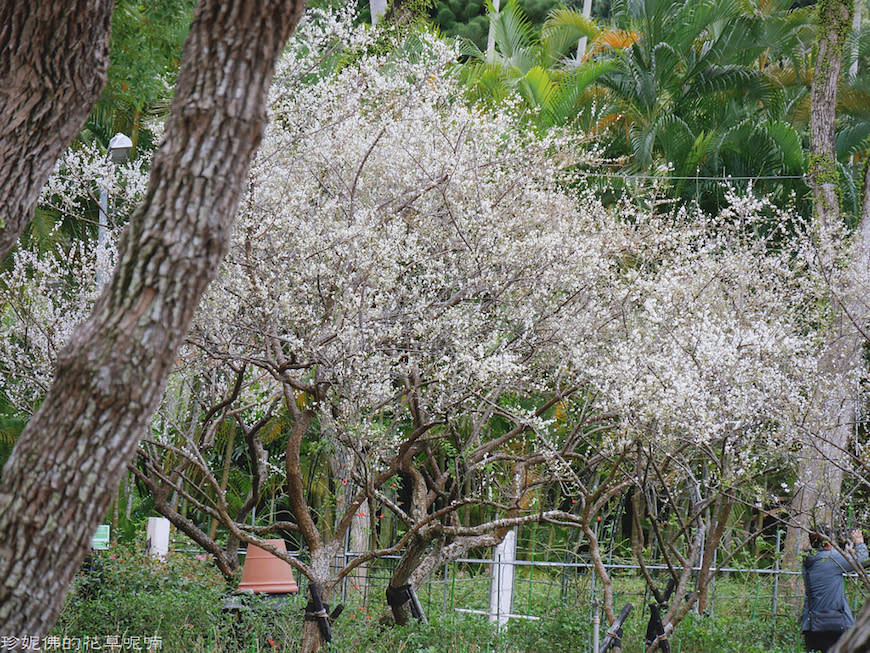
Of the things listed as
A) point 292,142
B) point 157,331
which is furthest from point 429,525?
point 157,331

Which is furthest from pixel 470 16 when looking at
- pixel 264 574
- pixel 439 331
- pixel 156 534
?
pixel 264 574

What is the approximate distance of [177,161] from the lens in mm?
2768

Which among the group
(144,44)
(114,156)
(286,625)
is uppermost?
(144,44)

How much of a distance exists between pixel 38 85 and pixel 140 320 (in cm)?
160

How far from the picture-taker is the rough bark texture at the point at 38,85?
359cm

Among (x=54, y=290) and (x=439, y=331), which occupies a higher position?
(x=54, y=290)

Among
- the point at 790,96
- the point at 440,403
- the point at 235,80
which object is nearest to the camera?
the point at 235,80

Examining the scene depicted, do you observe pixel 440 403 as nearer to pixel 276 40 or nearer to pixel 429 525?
pixel 429 525

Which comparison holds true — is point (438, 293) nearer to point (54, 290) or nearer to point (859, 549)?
point (54, 290)

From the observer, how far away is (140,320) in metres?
2.63

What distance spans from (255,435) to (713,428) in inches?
156

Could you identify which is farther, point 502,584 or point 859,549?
point 502,584

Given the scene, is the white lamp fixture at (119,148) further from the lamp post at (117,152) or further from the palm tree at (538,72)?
the palm tree at (538,72)

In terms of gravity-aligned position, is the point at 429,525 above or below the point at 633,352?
below
